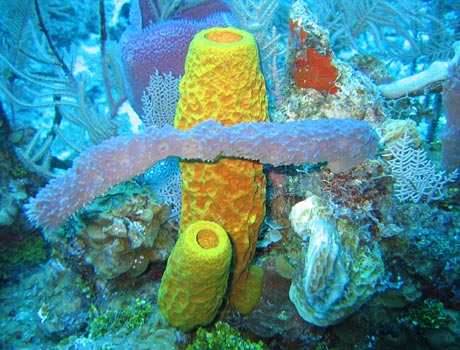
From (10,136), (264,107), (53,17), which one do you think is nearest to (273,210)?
(264,107)

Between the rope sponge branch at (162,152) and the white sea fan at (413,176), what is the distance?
109cm

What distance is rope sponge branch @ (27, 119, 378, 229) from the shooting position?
178cm

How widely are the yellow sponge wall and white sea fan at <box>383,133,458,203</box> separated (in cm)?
132

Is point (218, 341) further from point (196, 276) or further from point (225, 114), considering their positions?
point (225, 114)

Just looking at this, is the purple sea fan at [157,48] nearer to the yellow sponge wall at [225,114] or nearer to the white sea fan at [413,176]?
the yellow sponge wall at [225,114]

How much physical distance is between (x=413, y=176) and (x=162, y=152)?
2.26 m

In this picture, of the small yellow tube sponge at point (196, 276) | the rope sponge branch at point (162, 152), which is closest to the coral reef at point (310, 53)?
the rope sponge branch at point (162, 152)

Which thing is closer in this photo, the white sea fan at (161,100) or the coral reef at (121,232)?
the coral reef at (121,232)

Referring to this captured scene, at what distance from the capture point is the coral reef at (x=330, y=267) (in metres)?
2.29

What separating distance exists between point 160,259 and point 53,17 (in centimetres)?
669

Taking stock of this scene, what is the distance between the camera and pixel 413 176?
2693 millimetres

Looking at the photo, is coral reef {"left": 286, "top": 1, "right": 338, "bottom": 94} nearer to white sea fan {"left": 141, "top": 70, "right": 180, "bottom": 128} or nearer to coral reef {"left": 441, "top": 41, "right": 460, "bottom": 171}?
coral reef {"left": 441, "top": 41, "right": 460, "bottom": 171}

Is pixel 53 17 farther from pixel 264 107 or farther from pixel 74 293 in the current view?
pixel 264 107

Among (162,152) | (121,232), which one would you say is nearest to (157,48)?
(121,232)
